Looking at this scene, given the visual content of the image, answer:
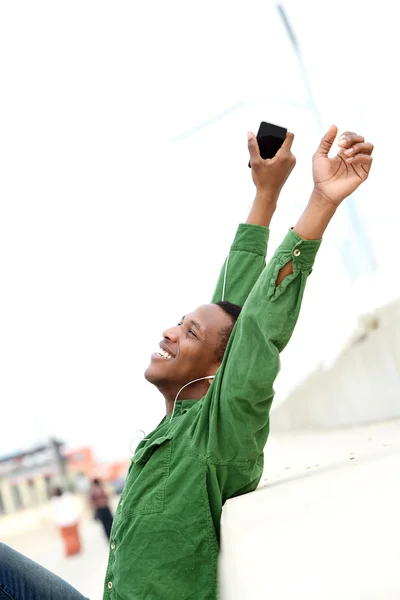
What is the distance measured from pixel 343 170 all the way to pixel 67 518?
2.50 metres

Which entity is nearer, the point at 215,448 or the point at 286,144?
the point at 215,448

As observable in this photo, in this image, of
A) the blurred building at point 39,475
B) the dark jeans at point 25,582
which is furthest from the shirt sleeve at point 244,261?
the blurred building at point 39,475

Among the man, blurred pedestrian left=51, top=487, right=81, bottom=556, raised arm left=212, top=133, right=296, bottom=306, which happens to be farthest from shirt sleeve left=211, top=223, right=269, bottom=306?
blurred pedestrian left=51, top=487, right=81, bottom=556

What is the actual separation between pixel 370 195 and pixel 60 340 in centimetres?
214

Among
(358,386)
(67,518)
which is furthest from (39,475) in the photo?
(358,386)

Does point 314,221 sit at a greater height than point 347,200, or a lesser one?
lesser

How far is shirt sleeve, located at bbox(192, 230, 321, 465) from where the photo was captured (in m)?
0.71

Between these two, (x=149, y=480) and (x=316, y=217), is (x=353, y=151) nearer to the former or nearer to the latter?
(x=316, y=217)

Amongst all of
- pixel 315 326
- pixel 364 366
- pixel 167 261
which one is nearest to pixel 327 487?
pixel 364 366

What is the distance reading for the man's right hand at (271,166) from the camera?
95 centimetres

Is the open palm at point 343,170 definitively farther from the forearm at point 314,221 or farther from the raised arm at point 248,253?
the raised arm at point 248,253

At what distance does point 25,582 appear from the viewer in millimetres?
849

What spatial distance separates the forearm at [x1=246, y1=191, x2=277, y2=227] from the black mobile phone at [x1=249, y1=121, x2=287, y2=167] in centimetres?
12

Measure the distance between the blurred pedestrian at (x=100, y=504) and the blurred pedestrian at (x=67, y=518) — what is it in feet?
0.51
